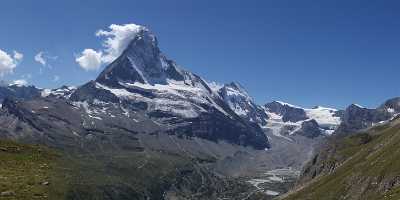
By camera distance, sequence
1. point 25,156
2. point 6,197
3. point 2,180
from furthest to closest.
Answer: point 25,156 → point 2,180 → point 6,197

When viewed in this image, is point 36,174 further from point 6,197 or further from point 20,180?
point 6,197

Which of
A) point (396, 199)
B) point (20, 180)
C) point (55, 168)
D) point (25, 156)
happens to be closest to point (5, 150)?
point (25, 156)

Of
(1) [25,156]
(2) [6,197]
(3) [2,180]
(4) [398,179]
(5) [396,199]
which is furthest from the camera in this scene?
(4) [398,179]

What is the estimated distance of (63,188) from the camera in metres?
70.4

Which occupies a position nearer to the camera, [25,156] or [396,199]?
[25,156]

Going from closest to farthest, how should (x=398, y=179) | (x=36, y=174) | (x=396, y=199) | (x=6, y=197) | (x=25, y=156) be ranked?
(x=6, y=197), (x=36, y=174), (x=25, y=156), (x=396, y=199), (x=398, y=179)

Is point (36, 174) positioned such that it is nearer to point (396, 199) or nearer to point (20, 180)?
point (20, 180)

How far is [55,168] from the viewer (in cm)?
7412

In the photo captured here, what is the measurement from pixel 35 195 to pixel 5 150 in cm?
2372

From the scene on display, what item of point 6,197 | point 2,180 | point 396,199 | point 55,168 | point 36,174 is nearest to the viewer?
point 6,197

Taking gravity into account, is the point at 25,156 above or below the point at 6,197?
above

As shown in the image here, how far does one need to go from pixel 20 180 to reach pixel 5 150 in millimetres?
19302

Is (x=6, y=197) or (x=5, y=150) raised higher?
(x=5, y=150)

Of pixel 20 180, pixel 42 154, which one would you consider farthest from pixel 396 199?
pixel 20 180
